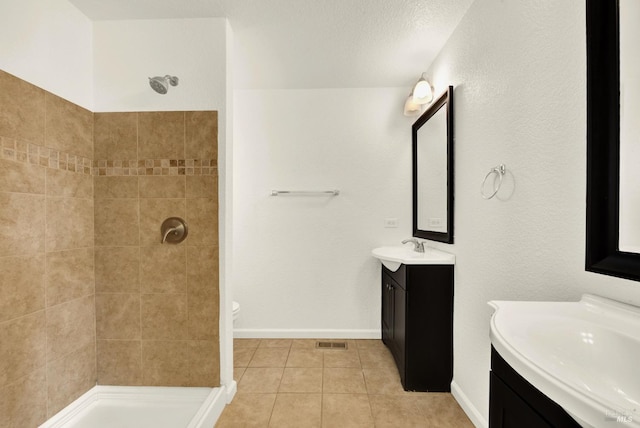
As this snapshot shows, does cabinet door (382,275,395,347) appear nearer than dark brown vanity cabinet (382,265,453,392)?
No

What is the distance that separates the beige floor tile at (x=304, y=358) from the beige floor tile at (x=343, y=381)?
14cm

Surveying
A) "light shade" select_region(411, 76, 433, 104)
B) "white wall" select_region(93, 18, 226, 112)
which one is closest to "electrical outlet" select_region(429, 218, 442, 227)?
"light shade" select_region(411, 76, 433, 104)

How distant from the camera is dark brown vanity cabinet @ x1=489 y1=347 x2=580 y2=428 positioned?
1.77ft

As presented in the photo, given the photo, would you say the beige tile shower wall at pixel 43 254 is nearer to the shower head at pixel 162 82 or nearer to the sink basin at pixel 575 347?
the shower head at pixel 162 82

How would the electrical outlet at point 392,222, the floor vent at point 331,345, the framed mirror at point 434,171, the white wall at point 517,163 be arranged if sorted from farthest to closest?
1. the electrical outlet at point 392,222
2. the floor vent at point 331,345
3. the framed mirror at point 434,171
4. the white wall at point 517,163

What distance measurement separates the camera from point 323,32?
1.85m

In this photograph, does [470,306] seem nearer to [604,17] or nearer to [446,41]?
[604,17]

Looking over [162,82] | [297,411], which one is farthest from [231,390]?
[162,82]

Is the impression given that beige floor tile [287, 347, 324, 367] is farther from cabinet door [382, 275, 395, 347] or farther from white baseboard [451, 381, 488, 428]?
white baseboard [451, 381, 488, 428]

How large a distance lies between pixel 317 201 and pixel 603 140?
1984mm

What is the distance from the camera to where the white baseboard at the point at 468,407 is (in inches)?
58.6

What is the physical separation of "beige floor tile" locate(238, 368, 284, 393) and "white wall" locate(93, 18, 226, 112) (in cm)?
180

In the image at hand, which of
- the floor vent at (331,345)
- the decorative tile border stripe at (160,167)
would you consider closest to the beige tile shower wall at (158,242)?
the decorative tile border stripe at (160,167)

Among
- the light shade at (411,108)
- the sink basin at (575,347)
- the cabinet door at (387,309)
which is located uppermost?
the light shade at (411,108)
